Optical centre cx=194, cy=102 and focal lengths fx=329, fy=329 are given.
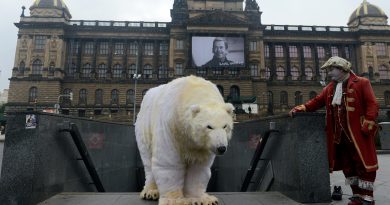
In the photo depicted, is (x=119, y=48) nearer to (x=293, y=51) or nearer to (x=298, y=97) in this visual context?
(x=293, y=51)

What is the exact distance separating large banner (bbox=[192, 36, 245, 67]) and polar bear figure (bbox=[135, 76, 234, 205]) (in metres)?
51.8

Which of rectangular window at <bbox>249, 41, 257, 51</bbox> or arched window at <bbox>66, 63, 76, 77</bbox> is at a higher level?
rectangular window at <bbox>249, 41, 257, 51</bbox>

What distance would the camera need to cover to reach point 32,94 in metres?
57.4

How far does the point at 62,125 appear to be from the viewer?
233 inches

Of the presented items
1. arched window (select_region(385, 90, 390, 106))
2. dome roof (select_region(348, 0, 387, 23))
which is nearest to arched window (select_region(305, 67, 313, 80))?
arched window (select_region(385, 90, 390, 106))

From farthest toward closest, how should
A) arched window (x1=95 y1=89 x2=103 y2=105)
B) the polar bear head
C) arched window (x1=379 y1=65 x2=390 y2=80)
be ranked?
arched window (x1=379 y1=65 x2=390 y2=80)
arched window (x1=95 y1=89 x2=103 y2=105)
the polar bear head

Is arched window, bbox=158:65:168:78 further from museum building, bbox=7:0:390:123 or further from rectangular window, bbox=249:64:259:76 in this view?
rectangular window, bbox=249:64:259:76

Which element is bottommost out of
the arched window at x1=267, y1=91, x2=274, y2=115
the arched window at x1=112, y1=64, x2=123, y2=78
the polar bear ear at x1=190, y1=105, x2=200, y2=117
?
the polar bear ear at x1=190, y1=105, x2=200, y2=117

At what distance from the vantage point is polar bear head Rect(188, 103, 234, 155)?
378cm

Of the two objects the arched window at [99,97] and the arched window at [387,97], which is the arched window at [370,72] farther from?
the arched window at [99,97]

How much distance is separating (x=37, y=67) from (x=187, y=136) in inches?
2441

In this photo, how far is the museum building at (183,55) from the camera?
57.4m

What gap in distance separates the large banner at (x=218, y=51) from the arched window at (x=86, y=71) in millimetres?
20170

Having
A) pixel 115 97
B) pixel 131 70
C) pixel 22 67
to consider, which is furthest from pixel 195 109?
pixel 22 67
